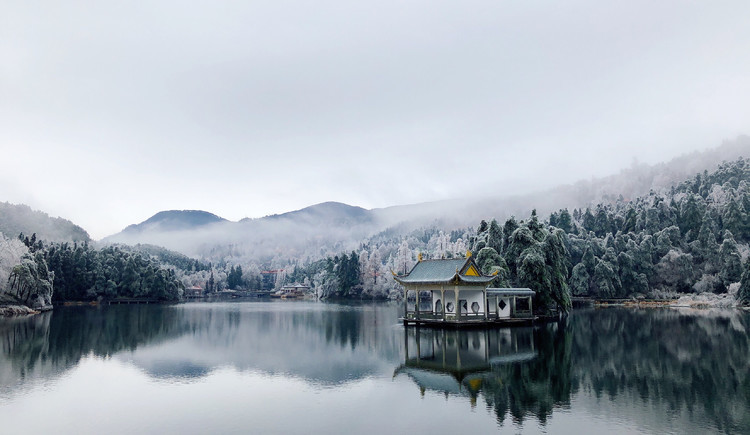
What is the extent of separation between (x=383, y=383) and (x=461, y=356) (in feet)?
22.8

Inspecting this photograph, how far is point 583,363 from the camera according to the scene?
22.3 metres

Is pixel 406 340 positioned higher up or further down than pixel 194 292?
further down

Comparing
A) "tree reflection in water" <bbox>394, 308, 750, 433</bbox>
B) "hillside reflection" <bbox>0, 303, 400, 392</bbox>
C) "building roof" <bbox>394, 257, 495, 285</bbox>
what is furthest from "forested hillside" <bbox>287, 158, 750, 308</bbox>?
"hillside reflection" <bbox>0, 303, 400, 392</bbox>

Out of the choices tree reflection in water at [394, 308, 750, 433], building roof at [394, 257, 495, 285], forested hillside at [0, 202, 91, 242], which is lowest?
tree reflection in water at [394, 308, 750, 433]

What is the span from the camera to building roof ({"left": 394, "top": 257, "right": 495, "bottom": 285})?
124 ft

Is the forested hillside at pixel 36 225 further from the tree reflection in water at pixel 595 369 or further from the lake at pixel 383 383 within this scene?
the tree reflection in water at pixel 595 369

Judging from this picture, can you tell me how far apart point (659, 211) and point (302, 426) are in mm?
88015

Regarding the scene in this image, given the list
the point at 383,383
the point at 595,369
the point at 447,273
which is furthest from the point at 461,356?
the point at 447,273

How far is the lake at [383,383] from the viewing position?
13.8m

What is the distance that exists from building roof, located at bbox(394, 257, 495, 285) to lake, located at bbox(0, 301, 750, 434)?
4933 mm

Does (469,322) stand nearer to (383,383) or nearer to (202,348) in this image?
(202,348)

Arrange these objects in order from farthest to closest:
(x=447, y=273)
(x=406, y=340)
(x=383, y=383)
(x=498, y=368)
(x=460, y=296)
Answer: (x=460, y=296) → (x=447, y=273) → (x=406, y=340) → (x=498, y=368) → (x=383, y=383)

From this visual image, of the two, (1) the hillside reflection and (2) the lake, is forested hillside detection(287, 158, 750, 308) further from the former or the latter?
(1) the hillside reflection

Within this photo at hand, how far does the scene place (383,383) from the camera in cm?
1909
